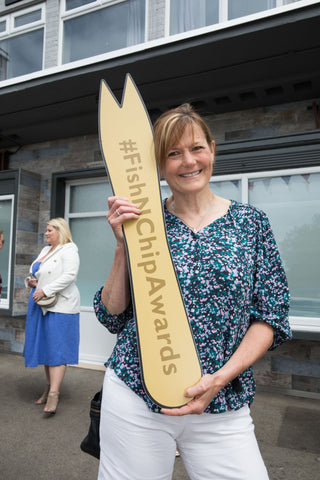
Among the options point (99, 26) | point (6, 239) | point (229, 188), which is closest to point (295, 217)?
point (229, 188)

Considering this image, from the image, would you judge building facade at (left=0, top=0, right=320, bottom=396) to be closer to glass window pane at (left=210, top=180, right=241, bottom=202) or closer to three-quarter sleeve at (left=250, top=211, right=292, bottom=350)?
glass window pane at (left=210, top=180, right=241, bottom=202)

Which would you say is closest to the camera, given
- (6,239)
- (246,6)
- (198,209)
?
(198,209)

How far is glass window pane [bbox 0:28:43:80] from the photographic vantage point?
20.7ft

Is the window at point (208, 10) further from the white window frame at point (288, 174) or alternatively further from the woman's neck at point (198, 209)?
the woman's neck at point (198, 209)

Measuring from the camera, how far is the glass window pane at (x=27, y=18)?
644 centimetres

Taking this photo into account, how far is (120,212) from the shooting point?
113 centimetres

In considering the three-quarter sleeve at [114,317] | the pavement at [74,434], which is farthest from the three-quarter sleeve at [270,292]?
the pavement at [74,434]

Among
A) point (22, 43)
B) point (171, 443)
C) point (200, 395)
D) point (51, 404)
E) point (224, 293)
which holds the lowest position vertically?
point (51, 404)

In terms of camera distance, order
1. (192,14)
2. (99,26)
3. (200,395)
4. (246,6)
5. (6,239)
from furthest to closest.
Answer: (6,239) → (99,26) → (192,14) → (246,6) → (200,395)

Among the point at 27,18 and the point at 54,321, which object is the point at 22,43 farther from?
the point at 54,321

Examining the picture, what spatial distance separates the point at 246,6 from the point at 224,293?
193 inches

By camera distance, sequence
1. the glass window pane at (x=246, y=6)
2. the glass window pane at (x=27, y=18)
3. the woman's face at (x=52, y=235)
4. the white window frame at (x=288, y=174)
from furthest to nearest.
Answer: the glass window pane at (x=27, y=18)
the glass window pane at (x=246, y=6)
the white window frame at (x=288, y=174)
the woman's face at (x=52, y=235)

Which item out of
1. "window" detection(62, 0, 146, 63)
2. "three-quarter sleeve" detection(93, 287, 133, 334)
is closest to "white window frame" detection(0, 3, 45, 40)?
"window" detection(62, 0, 146, 63)

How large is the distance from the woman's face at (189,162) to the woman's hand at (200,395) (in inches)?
22.8
